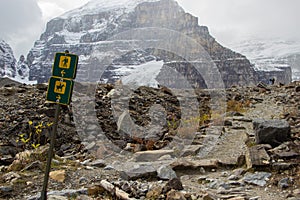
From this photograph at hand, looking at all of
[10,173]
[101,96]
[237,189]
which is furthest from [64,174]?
[101,96]

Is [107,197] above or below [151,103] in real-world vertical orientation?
below

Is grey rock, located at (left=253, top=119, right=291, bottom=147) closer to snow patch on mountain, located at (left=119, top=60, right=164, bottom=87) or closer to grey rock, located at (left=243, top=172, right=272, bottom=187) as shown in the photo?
grey rock, located at (left=243, top=172, right=272, bottom=187)

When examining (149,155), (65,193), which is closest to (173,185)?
(65,193)

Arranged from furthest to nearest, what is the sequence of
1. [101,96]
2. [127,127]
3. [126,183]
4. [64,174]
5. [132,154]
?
[101,96]
[127,127]
[132,154]
[64,174]
[126,183]

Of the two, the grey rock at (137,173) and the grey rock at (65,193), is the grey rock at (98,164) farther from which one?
the grey rock at (65,193)

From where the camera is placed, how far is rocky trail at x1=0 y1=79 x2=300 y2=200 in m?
6.16

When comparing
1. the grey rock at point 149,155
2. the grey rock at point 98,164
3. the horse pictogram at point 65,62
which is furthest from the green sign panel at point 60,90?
the grey rock at point 149,155

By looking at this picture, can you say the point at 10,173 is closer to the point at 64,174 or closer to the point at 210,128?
the point at 64,174

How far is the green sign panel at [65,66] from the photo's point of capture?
5.52 metres

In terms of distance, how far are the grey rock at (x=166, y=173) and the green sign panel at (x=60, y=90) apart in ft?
8.48

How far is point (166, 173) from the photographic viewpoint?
22.5 feet

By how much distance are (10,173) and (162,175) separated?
3329 mm

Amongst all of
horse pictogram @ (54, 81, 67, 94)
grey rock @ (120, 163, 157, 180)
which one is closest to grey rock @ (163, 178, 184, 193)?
grey rock @ (120, 163, 157, 180)

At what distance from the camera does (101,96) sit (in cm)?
1469
